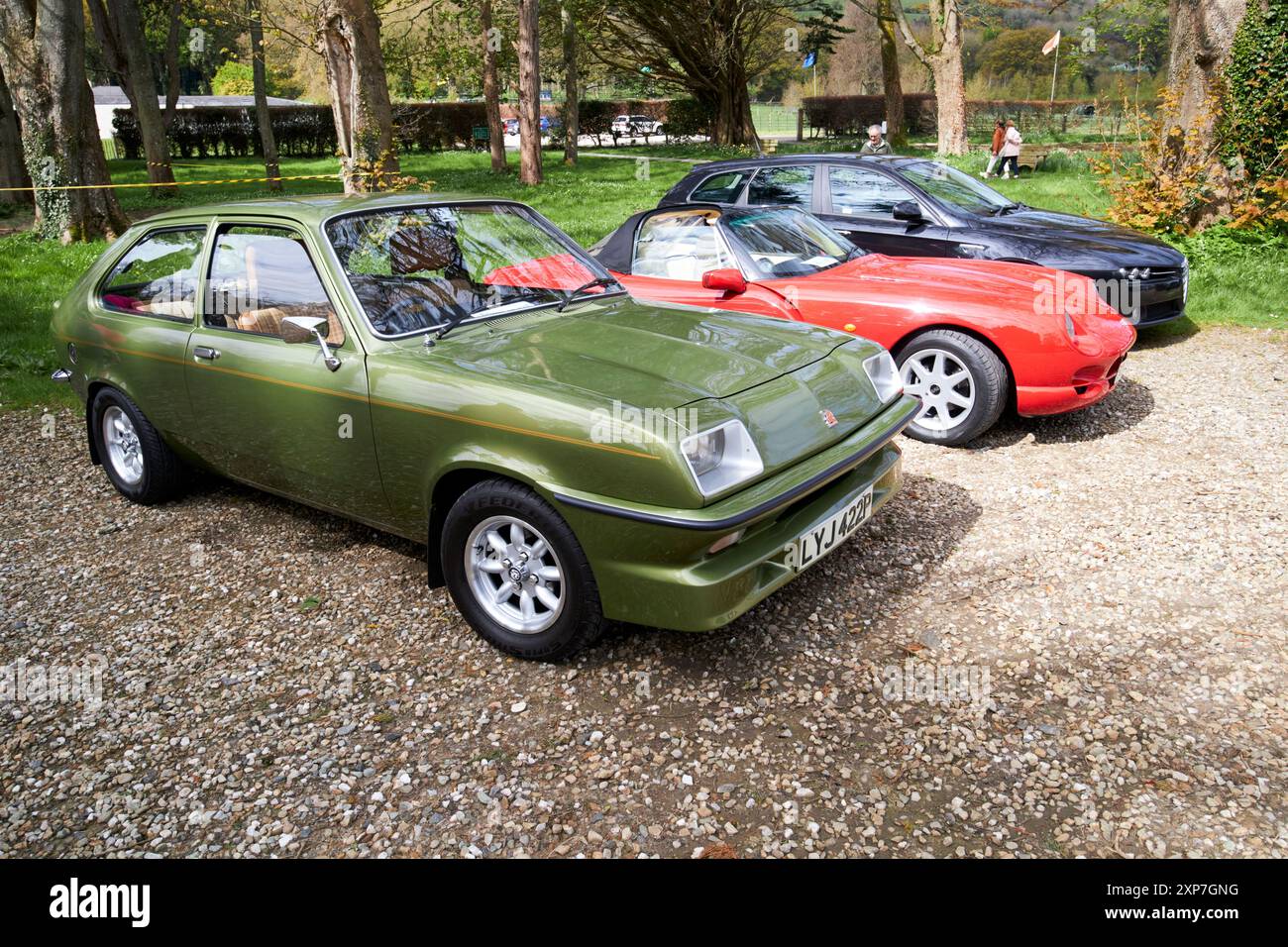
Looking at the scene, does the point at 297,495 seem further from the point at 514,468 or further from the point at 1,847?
the point at 1,847

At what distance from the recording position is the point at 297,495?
13.5 feet

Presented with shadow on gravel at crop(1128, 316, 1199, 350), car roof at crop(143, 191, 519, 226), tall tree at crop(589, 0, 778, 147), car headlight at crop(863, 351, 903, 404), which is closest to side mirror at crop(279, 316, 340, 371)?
car roof at crop(143, 191, 519, 226)

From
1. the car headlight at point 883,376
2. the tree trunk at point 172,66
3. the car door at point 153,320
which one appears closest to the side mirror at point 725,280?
the car headlight at point 883,376

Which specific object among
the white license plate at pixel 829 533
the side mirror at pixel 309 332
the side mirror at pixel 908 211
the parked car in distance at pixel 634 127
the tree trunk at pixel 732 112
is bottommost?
the white license plate at pixel 829 533

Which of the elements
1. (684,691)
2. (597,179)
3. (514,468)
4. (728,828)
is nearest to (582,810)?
(728,828)

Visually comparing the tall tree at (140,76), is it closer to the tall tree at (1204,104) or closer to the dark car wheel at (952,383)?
the dark car wheel at (952,383)

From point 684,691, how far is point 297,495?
83.6 inches

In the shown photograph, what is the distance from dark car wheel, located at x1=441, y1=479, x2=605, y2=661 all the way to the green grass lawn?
5.71 m

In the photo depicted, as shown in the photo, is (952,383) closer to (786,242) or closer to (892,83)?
(786,242)

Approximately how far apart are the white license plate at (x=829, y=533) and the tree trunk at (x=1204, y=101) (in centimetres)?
930

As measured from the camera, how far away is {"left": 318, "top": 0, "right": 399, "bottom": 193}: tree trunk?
10703 millimetres

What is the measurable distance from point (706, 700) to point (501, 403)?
132 cm

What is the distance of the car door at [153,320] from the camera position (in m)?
4.37

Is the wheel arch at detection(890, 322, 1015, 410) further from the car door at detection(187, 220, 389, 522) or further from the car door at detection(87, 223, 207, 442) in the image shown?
the car door at detection(87, 223, 207, 442)
